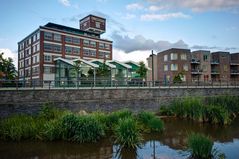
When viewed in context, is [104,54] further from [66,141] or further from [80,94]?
[66,141]

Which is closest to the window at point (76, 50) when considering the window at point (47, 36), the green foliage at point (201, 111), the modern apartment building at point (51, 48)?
the modern apartment building at point (51, 48)

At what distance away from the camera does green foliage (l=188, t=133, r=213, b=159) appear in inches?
359

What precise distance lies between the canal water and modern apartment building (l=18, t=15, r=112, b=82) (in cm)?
2843

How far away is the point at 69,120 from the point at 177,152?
22.4 feet

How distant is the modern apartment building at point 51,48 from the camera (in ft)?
142

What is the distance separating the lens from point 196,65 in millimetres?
52031

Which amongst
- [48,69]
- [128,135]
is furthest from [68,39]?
[128,135]

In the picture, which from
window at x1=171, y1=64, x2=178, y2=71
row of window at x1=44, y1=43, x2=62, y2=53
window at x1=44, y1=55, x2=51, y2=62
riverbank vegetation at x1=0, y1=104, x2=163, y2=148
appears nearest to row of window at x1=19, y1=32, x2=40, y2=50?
row of window at x1=44, y1=43, x2=62, y2=53

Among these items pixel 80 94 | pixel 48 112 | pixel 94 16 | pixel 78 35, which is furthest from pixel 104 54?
pixel 48 112

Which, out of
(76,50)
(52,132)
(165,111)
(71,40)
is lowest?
(165,111)

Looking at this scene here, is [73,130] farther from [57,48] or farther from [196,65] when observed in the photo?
[196,65]

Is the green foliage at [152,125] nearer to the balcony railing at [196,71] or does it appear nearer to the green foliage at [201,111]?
the green foliage at [201,111]

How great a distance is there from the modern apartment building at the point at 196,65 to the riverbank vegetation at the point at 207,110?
24.4m

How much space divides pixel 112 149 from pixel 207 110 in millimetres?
11370
